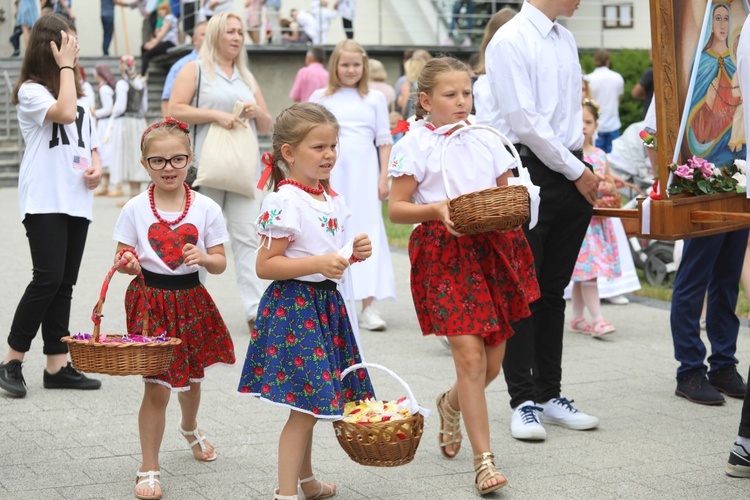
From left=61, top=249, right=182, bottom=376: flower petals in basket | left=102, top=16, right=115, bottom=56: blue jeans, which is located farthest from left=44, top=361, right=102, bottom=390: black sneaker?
left=102, top=16, right=115, bottom=56: blue jeans

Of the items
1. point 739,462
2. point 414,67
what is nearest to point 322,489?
point 739,462

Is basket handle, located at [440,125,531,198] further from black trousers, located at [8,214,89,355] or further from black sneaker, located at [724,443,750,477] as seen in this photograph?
black trousers, located at [8,214,89,355]

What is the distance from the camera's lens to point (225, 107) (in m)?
7.96

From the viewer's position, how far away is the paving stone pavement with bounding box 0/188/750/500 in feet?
15.7

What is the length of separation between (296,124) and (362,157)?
4.07 meters

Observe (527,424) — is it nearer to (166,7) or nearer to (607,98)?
(607,98)

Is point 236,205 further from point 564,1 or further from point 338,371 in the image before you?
point 338,371

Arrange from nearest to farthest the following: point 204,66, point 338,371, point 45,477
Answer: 1. point 338,371
2. point 45,477
3. point 204,66

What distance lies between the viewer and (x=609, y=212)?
5.30m

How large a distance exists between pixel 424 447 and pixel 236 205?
3160mm

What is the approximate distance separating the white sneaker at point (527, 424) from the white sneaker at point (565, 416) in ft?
0.57

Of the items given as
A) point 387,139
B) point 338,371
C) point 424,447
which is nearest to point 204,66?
point 387,139

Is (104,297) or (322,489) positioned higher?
(104,297)

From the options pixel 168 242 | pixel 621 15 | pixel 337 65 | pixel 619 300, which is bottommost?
pixel 619 300
